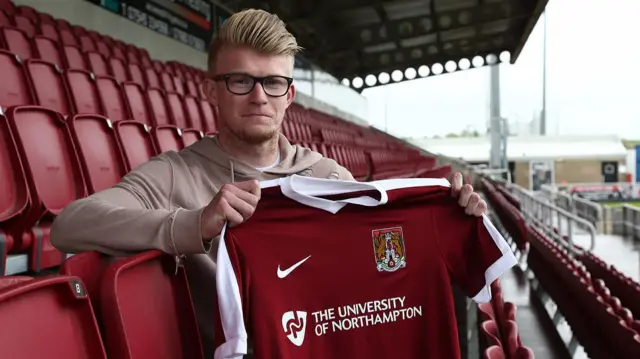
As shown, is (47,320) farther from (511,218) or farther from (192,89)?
(511,218)

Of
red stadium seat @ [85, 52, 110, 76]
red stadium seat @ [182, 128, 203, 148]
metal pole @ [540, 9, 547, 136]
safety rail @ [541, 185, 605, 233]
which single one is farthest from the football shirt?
metal pole @ [540, 9, 547, 136]

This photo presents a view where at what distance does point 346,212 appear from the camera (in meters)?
0.84

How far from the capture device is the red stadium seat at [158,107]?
3075mm

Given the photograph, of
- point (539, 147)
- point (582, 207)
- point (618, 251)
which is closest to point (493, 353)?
point (618, 251)

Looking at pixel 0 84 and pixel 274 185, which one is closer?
pixel 274 185

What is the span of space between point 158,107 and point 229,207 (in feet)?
8.60

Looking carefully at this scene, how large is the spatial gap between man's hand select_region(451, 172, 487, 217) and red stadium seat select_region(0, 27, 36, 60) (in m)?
2.70

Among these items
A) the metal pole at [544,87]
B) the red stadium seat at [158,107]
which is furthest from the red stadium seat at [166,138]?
the metal pole at [544,87]

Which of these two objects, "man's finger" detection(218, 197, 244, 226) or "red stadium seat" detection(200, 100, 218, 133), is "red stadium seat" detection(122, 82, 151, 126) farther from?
"man's finger" detection(218, 197, 244, 226)

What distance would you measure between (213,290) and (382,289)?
0.27m

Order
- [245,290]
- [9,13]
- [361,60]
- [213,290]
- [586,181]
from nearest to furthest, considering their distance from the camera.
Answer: [245,290], [213,290], [9,13], [361,60], [586,181]

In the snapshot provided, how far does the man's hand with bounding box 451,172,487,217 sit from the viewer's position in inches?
33.8

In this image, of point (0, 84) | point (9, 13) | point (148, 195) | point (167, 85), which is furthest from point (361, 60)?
point (148, 195)

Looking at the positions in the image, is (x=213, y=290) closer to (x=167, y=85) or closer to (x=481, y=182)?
(x=167, y=85)
